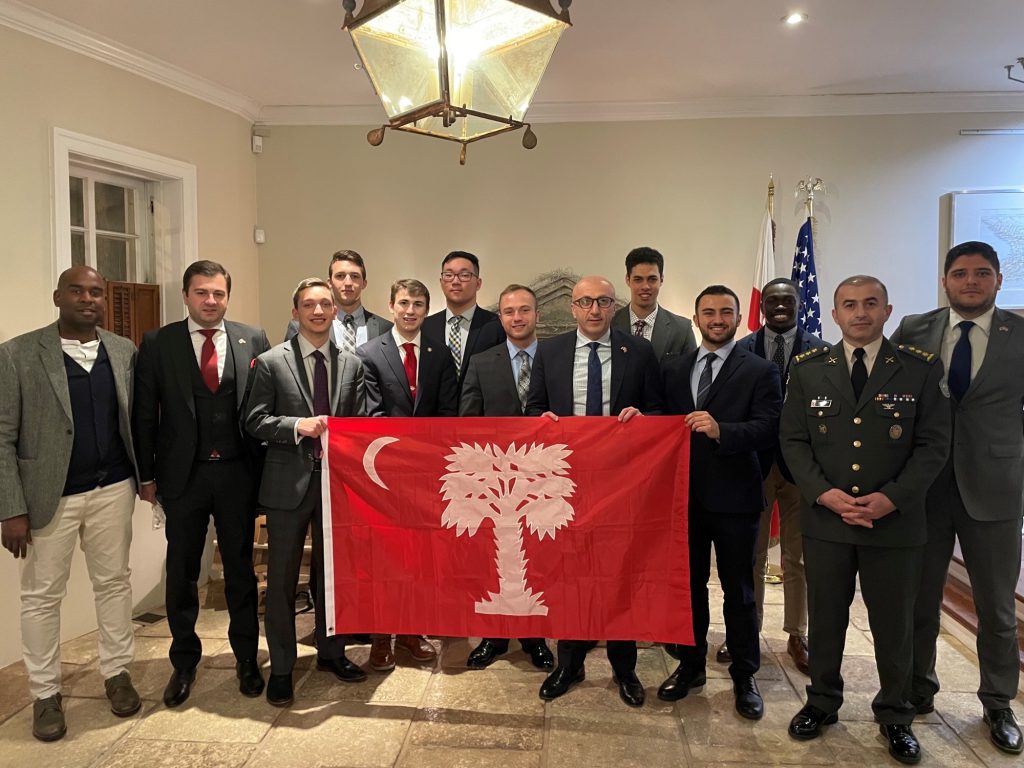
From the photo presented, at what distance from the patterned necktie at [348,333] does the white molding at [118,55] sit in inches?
81.8

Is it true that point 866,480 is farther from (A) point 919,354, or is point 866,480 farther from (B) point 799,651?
(B) point 799,651

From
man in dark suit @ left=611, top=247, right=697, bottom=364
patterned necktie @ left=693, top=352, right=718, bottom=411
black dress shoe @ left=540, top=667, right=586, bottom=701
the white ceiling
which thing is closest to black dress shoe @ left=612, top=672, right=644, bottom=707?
black dress shoe @ left=540, top=667, right=586, bottom=701

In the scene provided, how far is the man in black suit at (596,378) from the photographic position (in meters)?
2.78

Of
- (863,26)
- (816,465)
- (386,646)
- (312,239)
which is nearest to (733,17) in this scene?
(863,26)

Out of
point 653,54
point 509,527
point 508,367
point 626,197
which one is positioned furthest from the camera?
point 626,197

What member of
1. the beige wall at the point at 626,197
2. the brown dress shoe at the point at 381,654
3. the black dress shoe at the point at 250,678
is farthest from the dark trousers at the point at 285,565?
the beige wall at the point at 626,197

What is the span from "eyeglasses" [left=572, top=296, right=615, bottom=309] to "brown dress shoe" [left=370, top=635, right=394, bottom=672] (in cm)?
174

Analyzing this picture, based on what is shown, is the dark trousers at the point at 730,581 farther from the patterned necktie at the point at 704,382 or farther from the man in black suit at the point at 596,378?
the patterned necktie at the point at 704,382

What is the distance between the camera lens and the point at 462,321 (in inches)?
132

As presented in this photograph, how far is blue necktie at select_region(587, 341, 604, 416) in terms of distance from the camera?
2.78 metres

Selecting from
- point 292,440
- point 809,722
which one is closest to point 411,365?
point 292,440

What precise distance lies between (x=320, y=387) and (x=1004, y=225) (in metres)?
4.74

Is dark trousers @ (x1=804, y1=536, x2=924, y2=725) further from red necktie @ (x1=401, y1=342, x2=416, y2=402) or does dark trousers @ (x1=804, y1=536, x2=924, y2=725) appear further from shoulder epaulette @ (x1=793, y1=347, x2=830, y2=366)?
red necktie @ (x1=401, y1=342, x2=416, y2=402)

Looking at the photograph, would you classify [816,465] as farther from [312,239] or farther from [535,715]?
[312,239]
